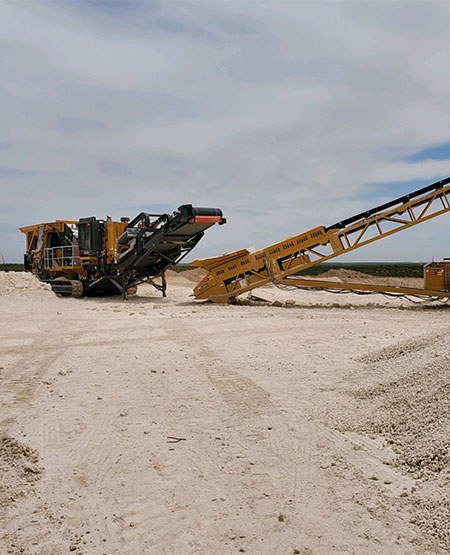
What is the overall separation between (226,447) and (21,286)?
15.7 meters

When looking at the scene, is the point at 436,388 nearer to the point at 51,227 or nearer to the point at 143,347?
the point at 143,347

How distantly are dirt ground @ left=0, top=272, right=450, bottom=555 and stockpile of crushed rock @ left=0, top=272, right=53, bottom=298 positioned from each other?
29.0ft

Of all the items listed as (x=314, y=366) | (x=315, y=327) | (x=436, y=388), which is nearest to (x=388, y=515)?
(x=436, y=388)

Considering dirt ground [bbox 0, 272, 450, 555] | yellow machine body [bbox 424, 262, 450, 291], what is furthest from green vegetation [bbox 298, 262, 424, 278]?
dirt ground [bbox 0, 272, 450, 555]

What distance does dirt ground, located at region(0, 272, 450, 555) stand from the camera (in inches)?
138

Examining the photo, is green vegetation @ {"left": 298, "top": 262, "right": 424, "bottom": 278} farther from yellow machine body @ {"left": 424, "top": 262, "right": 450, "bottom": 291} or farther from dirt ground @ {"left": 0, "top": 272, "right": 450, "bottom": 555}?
dirt ground @ {"left": 0, "top": 272, "right": 450, "bottom": 555}

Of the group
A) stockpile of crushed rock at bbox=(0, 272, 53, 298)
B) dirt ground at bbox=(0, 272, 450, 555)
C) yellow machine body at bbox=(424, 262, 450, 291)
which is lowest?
dirt ground at bbox=(0, 272, 450, 555)

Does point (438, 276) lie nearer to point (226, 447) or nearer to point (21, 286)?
point (226, 447)

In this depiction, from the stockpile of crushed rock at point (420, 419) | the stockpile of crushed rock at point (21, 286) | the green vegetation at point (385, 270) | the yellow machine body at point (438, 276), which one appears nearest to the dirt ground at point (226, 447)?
the stockpile of crushed rock at point (420, 419)

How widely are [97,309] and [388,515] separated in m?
12.8

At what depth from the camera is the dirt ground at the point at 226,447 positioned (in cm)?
350

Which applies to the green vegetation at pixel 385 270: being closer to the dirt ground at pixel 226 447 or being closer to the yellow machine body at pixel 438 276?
the yellow machine body at pixel 438 276

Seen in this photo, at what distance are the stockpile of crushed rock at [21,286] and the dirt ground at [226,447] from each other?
8828 mm

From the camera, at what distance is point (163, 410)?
5.94 m
